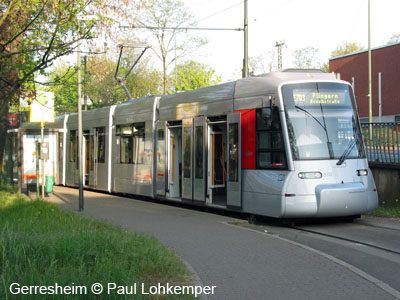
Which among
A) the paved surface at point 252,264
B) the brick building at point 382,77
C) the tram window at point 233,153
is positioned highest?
the brick building at point 382,77

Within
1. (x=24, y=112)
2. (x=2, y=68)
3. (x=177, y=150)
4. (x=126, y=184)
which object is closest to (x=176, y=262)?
(x=177, y=150)

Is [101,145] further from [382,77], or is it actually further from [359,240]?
[382,77]

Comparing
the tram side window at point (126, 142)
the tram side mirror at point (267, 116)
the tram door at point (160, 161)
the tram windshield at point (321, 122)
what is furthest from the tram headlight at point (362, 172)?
the tram side window at point (126, 142)

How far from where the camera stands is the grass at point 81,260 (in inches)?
215

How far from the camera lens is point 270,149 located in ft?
37.3

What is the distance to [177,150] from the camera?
15766mm

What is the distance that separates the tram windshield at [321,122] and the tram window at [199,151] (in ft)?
10.8

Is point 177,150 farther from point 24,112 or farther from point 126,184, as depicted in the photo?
point 24,112

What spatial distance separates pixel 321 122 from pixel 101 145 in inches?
447

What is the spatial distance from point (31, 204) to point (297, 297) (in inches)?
375

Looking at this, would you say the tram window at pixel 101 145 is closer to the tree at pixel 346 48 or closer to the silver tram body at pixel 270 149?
the silver tram body at pixel 270 149

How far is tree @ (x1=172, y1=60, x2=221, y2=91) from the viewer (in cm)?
4409

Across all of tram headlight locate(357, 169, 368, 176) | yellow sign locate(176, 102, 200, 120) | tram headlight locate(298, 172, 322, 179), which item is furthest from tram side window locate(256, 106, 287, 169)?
yellow sign locate(176, 102, 200, 120)

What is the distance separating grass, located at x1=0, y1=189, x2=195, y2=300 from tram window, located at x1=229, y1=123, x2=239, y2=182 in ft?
12.8
